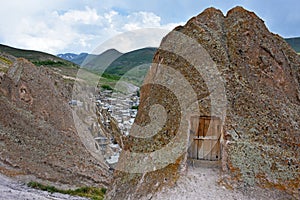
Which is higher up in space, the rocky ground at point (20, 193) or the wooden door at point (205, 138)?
the wooden door at point (205, 138)

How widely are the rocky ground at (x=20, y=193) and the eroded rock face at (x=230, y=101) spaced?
713cm

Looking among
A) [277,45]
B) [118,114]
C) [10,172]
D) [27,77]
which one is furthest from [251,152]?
[118,114]

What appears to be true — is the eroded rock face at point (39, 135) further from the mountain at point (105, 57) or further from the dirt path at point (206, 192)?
the dirt path at point (206, 192)

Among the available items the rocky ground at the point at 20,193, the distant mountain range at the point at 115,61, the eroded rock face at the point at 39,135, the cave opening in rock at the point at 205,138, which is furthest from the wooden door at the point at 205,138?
the eroded rock face at the point at 39,135

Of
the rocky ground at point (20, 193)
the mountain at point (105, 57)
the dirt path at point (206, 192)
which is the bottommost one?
the rocky ground at point (20, 193)

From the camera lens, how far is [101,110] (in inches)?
1347

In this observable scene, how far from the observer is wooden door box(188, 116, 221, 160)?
7.77m

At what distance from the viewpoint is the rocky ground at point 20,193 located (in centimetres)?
1375

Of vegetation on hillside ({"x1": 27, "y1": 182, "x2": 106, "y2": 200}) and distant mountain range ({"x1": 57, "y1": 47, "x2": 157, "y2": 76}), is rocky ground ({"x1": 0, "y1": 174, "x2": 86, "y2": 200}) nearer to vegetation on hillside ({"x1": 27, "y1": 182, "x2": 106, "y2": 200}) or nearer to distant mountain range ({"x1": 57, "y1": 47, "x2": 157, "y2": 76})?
vegetation on hillside ({"x1": 27, "y1": 182, "x2": 106, "y2": 200})

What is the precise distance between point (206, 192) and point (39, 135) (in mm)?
16084

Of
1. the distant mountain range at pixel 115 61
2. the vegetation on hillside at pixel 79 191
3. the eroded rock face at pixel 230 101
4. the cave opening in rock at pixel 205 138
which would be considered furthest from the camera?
the distant mountain range at pixel 115 61

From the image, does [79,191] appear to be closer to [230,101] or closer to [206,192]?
[206,192]

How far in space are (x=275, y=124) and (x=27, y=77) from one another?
61.0 feet

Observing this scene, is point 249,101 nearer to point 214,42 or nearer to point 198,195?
point 214,42
